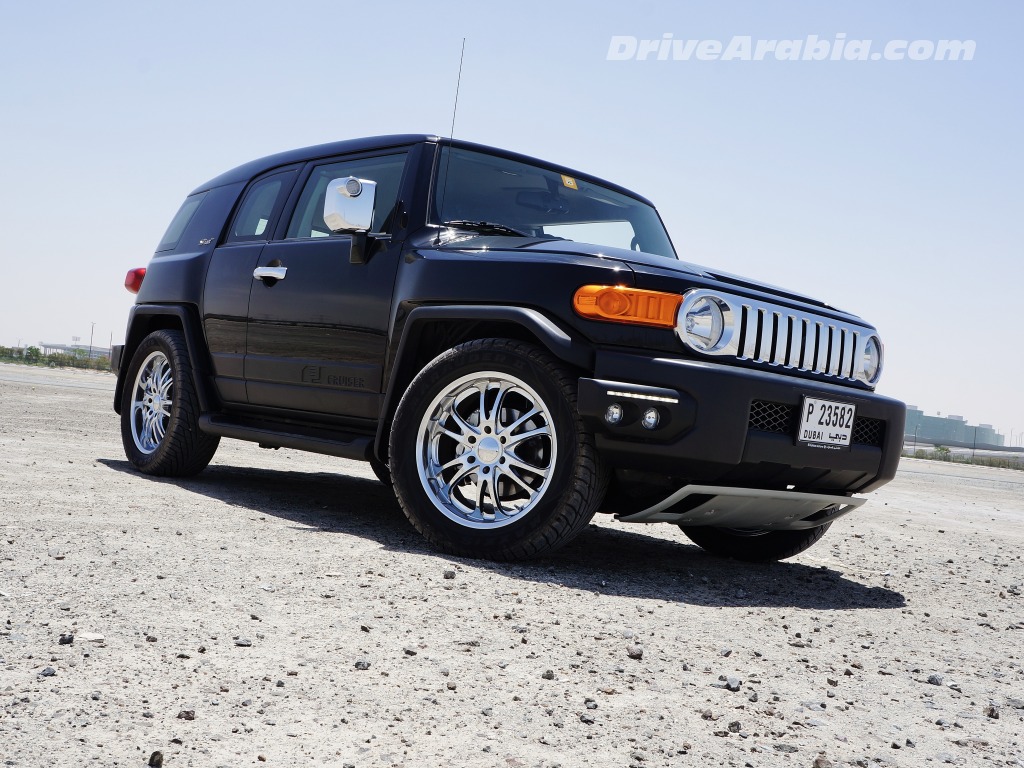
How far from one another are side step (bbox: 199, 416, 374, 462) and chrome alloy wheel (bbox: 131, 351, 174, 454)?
25.0 inches

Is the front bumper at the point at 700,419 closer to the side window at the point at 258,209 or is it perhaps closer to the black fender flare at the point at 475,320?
the black fender flare at the point at 475,320

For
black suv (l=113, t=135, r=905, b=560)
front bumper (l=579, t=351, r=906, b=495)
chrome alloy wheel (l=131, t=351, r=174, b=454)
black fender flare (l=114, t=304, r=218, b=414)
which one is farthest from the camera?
chrome alloy wheel (l=131, t=351, r=174, b=454)

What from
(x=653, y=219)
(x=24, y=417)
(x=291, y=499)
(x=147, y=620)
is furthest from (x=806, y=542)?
(x=24, y=417)

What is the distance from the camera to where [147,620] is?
8.84ft

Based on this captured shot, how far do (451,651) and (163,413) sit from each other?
4148 millimetres

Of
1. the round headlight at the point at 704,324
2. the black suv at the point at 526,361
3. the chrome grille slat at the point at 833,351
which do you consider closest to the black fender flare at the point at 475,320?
the black suv at the point at 526,361

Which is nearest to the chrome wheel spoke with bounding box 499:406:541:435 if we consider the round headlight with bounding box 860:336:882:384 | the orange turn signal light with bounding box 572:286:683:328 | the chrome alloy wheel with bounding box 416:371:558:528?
the chrome alloy wheel with bounding box 416:371:558:528

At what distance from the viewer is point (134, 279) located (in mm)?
7047

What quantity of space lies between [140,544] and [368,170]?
2387 millimetres

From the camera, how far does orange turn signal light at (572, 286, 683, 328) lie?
3711 millimetres

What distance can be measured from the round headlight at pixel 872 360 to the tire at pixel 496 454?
1575mm

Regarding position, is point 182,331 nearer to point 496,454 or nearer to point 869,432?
point 496,454

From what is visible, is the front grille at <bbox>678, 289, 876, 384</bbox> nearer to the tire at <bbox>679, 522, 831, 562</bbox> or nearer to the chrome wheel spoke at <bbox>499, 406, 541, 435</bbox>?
the chrome wheel spoke at <bbox>499, 406, 541, 435</bbox>

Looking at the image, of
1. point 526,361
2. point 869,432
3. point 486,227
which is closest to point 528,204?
point 486,227
